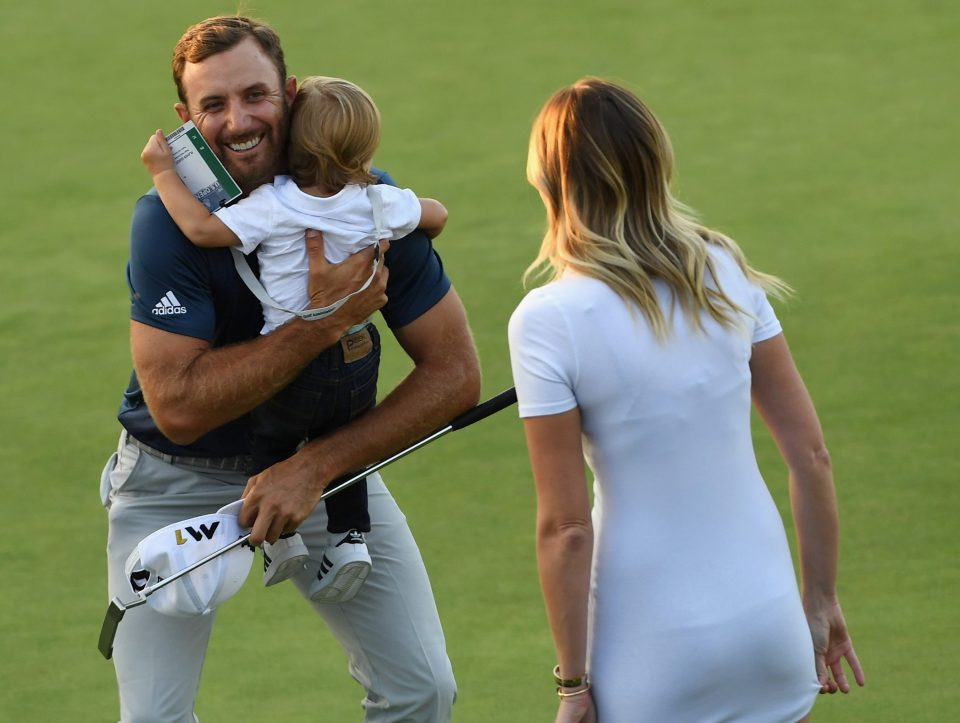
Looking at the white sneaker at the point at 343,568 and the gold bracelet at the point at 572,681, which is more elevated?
the gold bracelet at the point at 572,681

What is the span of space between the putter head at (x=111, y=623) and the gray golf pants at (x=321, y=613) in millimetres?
140

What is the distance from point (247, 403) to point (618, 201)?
35.8 inches

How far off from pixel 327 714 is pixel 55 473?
6.18 feet

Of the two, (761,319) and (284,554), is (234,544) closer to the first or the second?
(284,554)

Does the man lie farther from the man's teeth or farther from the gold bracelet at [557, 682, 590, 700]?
the gold bracelet at [557, 682, 590, 700]

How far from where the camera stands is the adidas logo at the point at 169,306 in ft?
10.1

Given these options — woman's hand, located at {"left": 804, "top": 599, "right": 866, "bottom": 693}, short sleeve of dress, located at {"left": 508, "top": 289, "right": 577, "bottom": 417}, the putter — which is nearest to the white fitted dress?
short sleeve of dress, located at {"left": 508, "top": 289, "right": 577, "bottom": 417}

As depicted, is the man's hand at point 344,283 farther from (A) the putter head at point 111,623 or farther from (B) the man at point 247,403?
(A) the putter head at point 111,623

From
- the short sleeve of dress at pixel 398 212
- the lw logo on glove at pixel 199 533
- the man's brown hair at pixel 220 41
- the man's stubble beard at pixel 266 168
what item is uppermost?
the man's brown hair at pixel 220 41

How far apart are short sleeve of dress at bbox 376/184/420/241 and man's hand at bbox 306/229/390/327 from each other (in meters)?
0.10

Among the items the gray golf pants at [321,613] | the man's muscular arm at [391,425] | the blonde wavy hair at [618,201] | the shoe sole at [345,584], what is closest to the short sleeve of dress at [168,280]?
the man's muscular arm at [391,425]

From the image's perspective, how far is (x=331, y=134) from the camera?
3.11 meters

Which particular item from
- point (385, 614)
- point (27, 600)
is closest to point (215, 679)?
point (27, 600)

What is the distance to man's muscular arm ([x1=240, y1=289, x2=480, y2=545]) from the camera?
317 centimetres
